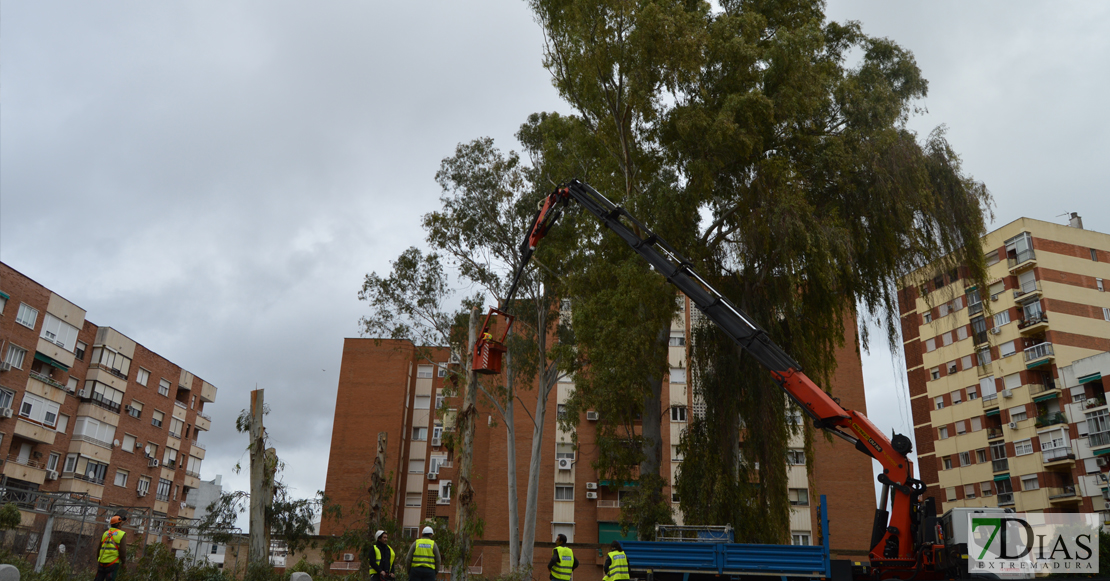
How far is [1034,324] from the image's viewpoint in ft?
155

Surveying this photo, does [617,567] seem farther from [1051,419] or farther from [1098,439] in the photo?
[1051,419]

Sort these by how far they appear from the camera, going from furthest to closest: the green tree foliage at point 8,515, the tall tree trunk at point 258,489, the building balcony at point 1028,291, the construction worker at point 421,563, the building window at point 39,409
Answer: the building balcony at point 1028,291, the building window at point 39,409, the green tree foliage at point 8,515, the tall tree trunk at point 258,489, the construction worker at point 421,563

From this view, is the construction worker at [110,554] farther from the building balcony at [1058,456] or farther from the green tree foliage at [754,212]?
the building balcony at [1058,456]

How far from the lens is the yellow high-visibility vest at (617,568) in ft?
43.0

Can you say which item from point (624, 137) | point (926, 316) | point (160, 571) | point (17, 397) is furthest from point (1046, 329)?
point (17, 397)

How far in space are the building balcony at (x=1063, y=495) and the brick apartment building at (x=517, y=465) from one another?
35.6 ft

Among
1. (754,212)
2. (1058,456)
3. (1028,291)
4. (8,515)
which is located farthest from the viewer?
(1028,291)

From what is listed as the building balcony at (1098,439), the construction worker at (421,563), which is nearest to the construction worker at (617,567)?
the construction worker at (421,563)

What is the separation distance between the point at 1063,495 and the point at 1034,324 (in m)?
10.3

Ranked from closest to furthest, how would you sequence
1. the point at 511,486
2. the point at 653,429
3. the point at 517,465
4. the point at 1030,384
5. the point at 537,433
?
the point at 653,429 < the point at 537,433 < the point at 511,486 < the point at 517,465 < the point at 1030,384

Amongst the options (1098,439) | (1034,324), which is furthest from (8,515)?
(1034,324)

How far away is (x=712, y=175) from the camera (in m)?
20.5

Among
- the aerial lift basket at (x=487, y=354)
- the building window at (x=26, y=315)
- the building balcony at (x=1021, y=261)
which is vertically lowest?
the aerial lift basket at (x=487, y=354)

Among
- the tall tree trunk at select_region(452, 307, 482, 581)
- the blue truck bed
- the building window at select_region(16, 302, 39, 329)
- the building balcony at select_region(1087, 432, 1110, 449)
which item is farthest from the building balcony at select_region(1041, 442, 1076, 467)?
the building window at select_region(16, 302, 39, 329)
